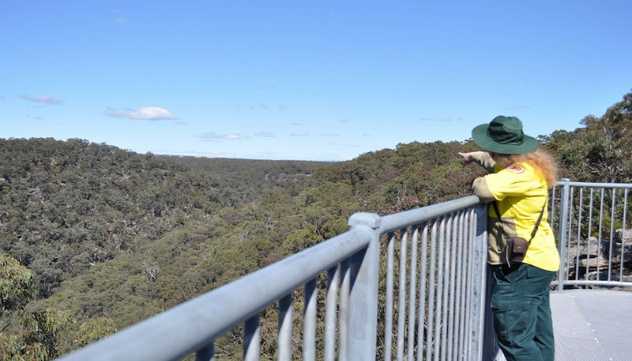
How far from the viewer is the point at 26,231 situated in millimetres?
65375

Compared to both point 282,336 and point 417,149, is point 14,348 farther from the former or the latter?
point 417,149

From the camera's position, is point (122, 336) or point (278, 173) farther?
point (278, 173)

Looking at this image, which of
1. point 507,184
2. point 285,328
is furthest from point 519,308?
point 285,328

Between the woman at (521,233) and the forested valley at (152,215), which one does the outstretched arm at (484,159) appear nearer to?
the woman at (521,233)

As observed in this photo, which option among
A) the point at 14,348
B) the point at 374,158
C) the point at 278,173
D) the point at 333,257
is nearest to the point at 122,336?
the point at 333,257

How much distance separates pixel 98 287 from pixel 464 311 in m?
55.2

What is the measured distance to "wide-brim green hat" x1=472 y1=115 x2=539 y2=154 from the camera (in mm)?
2529

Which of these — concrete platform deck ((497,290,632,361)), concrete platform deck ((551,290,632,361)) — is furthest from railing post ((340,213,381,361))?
concrete platform deck ((551,290,632,361))

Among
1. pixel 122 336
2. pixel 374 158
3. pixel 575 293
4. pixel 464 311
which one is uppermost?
pixel 374 158

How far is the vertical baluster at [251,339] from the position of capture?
0.77m

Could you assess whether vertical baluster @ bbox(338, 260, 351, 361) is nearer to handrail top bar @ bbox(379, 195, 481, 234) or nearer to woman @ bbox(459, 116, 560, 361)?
handrail top bar @ bbox(379, 195, 481, 234)

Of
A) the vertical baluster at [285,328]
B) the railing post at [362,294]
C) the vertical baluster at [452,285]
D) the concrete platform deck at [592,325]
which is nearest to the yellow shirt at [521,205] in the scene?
the vertical baluster at [452,285]

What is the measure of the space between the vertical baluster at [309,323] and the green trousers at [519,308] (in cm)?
189

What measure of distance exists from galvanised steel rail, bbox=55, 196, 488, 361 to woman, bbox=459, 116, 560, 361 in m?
0.13
